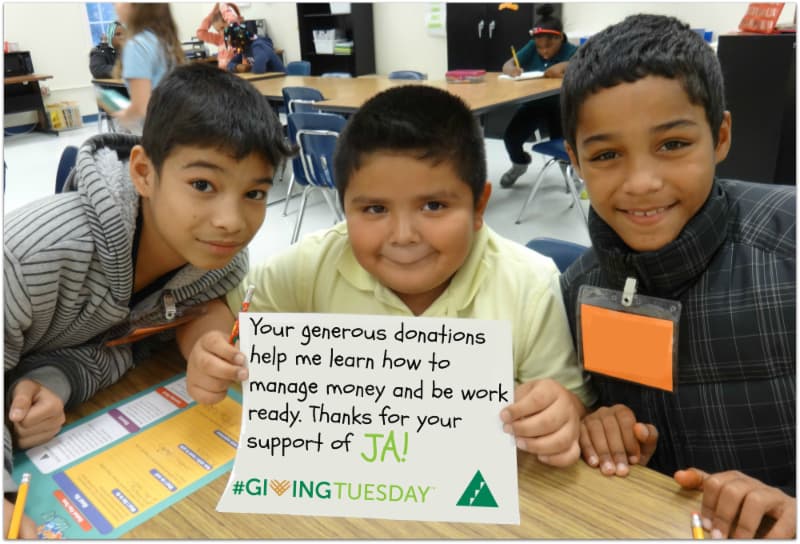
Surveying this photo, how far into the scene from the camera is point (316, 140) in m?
3.02

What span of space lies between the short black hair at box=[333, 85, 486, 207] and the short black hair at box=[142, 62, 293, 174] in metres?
0.13

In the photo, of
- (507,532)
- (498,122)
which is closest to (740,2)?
(498,122)

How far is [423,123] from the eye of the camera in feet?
2.94

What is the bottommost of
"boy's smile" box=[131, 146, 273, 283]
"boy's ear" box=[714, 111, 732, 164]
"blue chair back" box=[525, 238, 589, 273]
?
"blue chair back" box=[525, 238, 589, 273]

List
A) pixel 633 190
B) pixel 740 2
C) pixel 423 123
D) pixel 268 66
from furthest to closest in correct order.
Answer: pixel 268 66, pixel 740 2, pixel 423 123, pixel 633 190

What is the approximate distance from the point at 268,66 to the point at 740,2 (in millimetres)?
4202

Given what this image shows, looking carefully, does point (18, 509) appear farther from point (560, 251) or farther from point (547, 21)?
point (547, 21)

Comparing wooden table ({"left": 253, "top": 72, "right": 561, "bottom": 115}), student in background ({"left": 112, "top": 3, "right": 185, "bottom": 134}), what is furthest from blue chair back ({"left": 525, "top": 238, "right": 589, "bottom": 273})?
wooden table ({"left": 253, "top": 72, "right": 561, "bottom": 115})

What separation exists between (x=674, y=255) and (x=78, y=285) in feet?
2.89

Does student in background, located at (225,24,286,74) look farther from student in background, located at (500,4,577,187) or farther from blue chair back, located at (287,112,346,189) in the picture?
blue chair back, located at (287,112,346,189)

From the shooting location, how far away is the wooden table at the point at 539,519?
66 cm

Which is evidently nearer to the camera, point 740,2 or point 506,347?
point 506,347

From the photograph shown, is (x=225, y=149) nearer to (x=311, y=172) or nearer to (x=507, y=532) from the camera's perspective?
(x=507, y=532)

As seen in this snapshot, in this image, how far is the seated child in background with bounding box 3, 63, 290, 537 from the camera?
2.77ft
